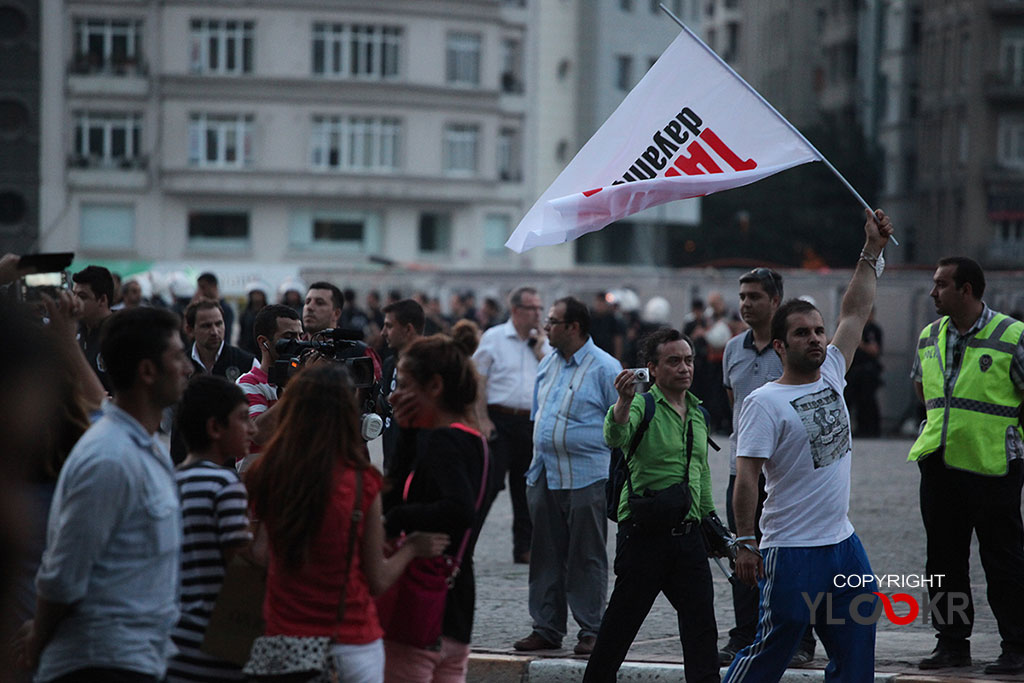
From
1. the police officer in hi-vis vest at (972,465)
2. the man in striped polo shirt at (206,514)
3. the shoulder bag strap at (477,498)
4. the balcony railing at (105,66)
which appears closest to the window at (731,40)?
the balcony railing at (105,66)

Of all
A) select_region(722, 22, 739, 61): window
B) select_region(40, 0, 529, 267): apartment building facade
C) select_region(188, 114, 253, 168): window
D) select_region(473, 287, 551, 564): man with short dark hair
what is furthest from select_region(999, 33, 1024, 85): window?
select_region(473, 287, 551, 564): man with short dark hair

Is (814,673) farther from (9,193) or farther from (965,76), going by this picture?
(965,76)

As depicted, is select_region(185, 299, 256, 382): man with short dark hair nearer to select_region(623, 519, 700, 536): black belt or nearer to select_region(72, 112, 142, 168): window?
select_region(623, 519, 700, 536): black belt

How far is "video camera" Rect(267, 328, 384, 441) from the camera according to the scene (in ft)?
22.6

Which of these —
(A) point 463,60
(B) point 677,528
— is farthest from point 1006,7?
(B) point 677,528

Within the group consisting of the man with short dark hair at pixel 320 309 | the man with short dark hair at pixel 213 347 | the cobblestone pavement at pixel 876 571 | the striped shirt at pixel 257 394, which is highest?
the man with short dark hair at pixel 320 309

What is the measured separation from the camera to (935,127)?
6216cm

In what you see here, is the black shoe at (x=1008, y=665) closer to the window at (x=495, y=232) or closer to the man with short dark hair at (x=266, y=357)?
the man with short dark hair at (x=266, y=357)

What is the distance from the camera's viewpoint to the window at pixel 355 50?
170 feet

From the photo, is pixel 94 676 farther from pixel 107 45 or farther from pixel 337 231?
pixel 107 45

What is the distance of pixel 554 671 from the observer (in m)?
7.74

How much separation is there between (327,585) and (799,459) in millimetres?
2382

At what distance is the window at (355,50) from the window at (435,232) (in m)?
5.30

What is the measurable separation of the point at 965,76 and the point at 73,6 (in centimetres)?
3463
